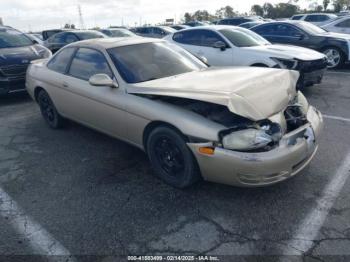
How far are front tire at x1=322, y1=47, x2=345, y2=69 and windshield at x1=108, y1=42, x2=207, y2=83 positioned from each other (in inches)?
250

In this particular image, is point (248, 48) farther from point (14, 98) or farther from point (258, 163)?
point (14, 98)

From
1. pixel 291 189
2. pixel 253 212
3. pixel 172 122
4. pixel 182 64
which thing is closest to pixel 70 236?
pixel 172 122

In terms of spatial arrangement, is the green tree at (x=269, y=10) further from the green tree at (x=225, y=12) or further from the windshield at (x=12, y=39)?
the windshield at (x=12, y=39)

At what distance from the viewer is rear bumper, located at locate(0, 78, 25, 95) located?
6.91 metres

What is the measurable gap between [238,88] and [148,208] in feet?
4.83

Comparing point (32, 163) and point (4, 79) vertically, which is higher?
point (4, 79)

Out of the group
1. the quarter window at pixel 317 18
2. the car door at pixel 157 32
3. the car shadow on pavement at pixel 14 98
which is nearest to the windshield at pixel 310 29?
the car shadow on pavement at pixel 14 98

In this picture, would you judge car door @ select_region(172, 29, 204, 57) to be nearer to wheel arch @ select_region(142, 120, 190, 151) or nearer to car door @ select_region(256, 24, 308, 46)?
car door @ select_region(256, 24, 308, 46)

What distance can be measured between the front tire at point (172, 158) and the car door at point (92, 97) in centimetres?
57

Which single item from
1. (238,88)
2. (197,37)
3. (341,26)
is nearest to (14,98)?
(197,37)

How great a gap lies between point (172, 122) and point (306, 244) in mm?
1571

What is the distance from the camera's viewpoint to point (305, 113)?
3.47 m

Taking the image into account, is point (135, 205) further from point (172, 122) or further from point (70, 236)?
point (172, 122)

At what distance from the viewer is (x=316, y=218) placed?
2807 mm
